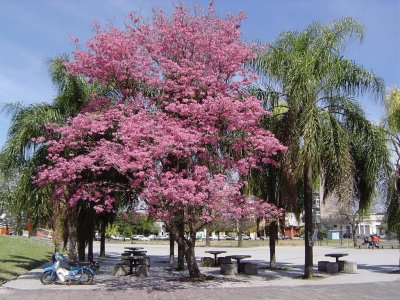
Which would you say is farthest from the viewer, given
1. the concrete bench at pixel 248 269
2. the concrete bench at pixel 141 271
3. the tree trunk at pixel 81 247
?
the tree trunk at pixel 81 247

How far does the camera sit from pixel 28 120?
16.9 m

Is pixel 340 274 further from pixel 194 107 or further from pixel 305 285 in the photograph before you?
pixel 194 107

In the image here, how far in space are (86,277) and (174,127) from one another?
5.28 meters

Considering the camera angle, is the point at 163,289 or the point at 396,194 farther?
the point at 396,194

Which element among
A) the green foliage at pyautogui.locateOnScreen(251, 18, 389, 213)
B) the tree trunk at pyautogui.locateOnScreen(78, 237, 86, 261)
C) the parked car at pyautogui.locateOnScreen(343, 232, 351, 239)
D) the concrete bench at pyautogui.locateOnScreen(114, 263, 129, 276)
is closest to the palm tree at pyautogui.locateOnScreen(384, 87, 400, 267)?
the green foliage at pyautogui.locateOnScreen(251, 18, 389, 213)

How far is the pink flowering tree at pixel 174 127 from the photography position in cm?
1322

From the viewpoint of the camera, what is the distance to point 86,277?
1447 cm

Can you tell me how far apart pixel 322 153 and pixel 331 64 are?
2.95 meters

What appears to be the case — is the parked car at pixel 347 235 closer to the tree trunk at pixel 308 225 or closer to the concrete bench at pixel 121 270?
the tree trunk at pixel 308 225

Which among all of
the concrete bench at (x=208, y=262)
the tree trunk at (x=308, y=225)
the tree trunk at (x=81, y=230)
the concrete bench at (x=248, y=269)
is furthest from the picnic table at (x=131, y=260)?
the tree trunk at (x=308, y=225)

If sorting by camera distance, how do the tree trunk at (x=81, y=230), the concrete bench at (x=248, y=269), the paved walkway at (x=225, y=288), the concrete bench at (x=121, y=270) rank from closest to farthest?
the paved walkway at (x=225, y=288), the concrete bench at (x=248, y=269), the concrete bench at (x=121, y=270), the tree trunk at (x=81, y=230)

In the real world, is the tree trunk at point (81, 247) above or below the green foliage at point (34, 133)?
below

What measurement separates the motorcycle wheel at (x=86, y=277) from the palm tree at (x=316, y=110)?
6.65 m

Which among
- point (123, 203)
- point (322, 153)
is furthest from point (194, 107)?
point (123, 203)
